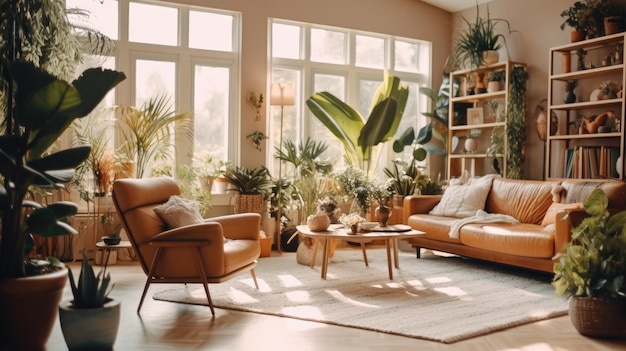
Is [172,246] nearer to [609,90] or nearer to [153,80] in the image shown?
[153,80]

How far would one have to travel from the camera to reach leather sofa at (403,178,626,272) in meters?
4.68

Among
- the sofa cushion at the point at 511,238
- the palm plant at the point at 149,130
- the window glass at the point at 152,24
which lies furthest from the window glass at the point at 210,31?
the sofa cushion at the point at 511,238

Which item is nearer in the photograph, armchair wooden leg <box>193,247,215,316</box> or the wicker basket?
the wicker basket

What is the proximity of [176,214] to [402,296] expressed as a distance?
72.0 inches

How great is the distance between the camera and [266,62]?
23.3 ft

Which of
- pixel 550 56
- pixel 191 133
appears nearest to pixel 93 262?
pixel 191 133

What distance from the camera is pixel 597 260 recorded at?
3.41 metres

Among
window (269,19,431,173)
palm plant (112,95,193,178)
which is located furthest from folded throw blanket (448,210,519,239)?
palm plant (112,95,193,178)

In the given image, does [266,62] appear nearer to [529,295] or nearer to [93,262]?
[93,262]

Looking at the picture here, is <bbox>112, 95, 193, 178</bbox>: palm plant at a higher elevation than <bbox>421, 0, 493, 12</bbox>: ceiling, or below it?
below

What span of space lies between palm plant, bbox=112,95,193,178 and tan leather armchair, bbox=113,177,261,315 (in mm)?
1967

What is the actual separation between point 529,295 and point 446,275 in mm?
922

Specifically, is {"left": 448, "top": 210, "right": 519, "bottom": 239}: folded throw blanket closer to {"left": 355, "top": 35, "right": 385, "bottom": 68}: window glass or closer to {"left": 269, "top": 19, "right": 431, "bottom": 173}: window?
{"left": 269, "top": 19, "right": 431, "bottom": 173}: window

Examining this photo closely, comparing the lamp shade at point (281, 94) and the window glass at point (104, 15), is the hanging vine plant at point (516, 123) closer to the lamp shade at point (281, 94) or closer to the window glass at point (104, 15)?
the lamp shade at point (281, 94)
